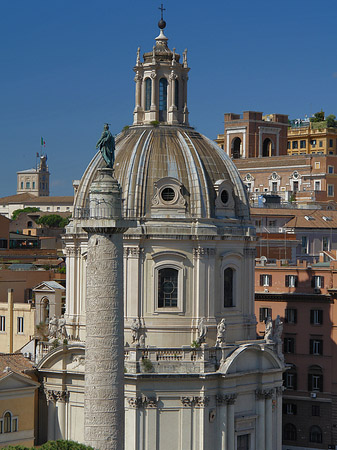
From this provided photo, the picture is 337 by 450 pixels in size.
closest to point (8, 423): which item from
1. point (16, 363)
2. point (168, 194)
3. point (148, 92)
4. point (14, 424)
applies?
point (14, 424)

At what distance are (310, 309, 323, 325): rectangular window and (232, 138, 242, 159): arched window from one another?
5151 centimetres

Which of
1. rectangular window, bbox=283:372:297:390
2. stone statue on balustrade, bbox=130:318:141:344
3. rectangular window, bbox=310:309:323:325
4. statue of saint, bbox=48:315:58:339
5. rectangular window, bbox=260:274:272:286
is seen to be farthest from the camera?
rectangular window, bbox=260:274:272:286

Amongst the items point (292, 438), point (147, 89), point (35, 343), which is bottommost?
point (292, 438)

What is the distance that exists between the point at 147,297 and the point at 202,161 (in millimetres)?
7732

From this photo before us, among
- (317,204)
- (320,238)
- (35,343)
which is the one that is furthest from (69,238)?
(317,204)

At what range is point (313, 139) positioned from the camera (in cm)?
13975

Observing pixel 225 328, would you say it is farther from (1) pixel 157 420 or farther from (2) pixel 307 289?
(2) pixel 307 289

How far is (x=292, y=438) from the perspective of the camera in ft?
279

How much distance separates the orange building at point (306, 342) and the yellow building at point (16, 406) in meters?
21.8

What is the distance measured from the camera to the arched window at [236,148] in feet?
439

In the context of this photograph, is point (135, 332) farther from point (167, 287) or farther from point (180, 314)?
point (167, 287)

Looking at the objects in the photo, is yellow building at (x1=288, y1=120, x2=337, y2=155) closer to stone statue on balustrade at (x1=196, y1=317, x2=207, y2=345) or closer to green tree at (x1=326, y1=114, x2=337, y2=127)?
green tree at (x1=326, y1=114, x2=337, y2=127)

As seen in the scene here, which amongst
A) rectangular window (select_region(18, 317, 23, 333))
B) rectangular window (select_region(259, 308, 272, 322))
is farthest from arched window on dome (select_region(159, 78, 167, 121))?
rectangular window (select_region(259, 308, 272, 322))

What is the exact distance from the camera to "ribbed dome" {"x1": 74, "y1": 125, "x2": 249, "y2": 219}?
69.2 m
